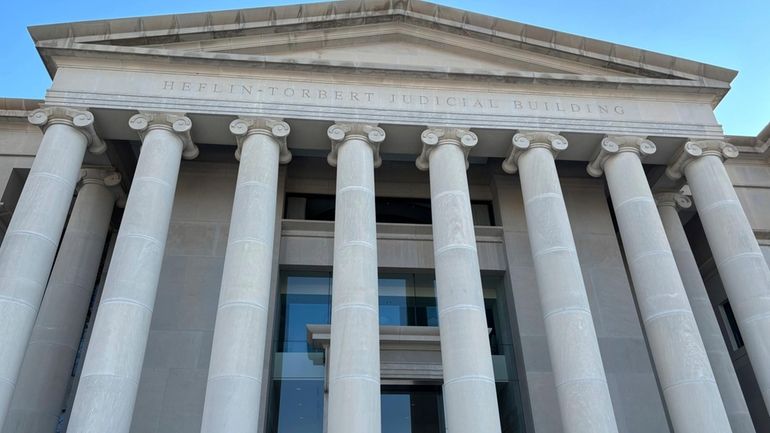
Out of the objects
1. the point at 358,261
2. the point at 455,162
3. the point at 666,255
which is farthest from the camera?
the point at 455,162

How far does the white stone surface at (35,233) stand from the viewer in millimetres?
18141

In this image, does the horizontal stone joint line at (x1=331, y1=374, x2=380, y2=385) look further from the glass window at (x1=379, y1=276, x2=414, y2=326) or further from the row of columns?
the glass window at (x1=379, y1=276, x2=414, y2=326)

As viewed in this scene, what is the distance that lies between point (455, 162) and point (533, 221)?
12.2 feet

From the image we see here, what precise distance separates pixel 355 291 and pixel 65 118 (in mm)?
12633

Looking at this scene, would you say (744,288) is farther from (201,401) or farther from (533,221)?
(201,401)

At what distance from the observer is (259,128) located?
23734 millimetres

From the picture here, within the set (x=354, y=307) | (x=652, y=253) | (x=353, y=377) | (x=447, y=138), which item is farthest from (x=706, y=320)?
(x=353, y=377)

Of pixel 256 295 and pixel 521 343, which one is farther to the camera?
pixel 521 343

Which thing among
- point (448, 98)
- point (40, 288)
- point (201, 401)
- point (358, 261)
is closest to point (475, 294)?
point (358, 261)

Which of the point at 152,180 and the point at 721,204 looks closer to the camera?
the point at 152,180

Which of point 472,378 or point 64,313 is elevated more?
point 64,313

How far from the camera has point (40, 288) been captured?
1942 cm

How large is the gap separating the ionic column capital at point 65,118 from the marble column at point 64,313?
165 inches

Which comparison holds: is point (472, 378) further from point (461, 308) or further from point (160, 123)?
point (160, 123)
